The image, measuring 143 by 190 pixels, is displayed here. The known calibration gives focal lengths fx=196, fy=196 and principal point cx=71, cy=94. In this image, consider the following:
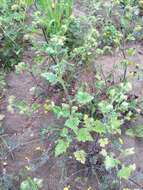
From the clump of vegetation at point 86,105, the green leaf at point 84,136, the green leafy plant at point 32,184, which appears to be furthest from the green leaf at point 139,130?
the green leafy plant at point 32,184

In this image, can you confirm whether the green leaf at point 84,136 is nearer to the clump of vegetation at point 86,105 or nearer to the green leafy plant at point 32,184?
the clump of vegetation at point 86,105

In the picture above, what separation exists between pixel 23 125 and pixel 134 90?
108 cm

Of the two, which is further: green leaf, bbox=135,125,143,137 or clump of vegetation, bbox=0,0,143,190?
green leaf, bbox=135,125,143,137

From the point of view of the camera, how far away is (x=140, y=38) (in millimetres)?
2352

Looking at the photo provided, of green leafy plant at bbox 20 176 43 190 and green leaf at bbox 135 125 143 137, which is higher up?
green leafy plant at bbox 20 176 43 190

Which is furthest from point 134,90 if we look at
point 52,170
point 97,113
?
point 52,170

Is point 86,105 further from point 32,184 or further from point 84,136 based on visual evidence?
point 32,184

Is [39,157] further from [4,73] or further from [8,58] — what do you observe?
[8,58]

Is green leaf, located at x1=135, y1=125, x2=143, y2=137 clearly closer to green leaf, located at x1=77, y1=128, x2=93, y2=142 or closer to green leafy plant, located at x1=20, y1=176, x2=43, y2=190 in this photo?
green leaf, located at x1=77, y1=128, x2=93, y2=142

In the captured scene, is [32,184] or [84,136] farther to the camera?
Result: [84,136]

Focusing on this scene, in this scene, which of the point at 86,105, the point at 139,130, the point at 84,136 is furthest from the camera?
the point at 86,105

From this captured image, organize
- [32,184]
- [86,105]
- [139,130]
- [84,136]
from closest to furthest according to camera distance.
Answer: [32,184] < [84,136] < [139,130] < [86,105]

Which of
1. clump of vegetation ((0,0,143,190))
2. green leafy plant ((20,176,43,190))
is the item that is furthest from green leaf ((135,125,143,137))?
green leafy plant ((20,176,43,190))

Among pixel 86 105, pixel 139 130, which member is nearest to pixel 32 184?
pixel 86 105
